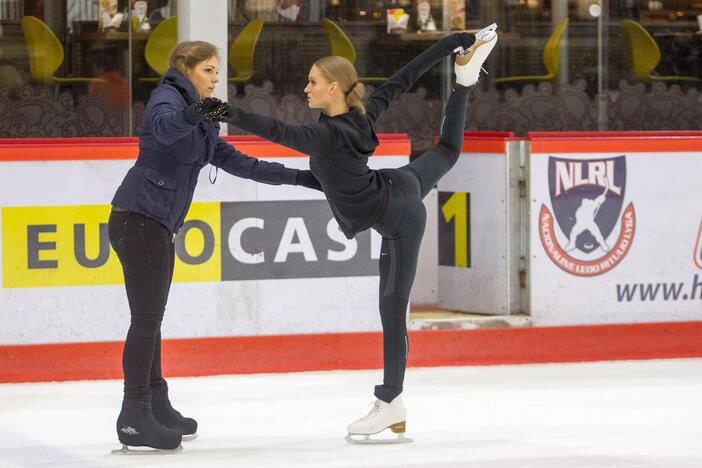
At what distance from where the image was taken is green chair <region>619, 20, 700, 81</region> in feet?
31.7

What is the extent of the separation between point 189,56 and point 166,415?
49.7 inches

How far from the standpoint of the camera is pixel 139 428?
4.72m

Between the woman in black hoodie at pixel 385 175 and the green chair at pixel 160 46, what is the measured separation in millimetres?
4059

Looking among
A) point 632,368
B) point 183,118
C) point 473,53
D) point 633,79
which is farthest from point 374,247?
point 633,79

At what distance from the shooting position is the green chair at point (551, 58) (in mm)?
9453

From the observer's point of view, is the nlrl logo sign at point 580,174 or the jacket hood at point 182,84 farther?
the nlrl logo sign at point 580,174

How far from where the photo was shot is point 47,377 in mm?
6285

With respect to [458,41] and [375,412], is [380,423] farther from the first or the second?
[458,41]

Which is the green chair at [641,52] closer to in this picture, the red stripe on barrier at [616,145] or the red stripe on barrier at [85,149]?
the red stripe on barrier at [616,145]

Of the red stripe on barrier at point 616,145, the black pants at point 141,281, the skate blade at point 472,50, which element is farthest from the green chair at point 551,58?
the black pants at point 141,281

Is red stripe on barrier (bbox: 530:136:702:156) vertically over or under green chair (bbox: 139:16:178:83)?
under

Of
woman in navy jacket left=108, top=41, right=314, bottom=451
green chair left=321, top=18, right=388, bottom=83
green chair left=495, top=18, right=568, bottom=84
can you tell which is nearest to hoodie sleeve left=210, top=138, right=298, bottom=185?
woman in navy jacket left=108, top=41, right=314, bottom=451

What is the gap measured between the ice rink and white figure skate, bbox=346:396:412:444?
0.06 meters

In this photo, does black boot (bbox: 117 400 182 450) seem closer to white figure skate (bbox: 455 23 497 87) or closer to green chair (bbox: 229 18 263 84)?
white figure skate (bbox: 455 23 497 87)
